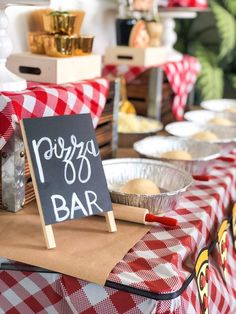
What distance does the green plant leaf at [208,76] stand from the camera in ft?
10.2

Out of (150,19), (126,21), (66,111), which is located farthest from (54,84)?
(150,19)

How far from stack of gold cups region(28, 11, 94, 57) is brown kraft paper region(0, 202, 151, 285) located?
48 centimetres

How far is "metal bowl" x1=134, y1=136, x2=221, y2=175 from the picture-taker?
138 centimetres

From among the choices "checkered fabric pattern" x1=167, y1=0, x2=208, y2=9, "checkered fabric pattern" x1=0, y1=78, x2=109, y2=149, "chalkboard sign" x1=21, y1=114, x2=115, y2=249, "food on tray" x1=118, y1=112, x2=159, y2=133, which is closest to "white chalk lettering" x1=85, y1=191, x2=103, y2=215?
"chalkboard sign" x1=21, y1=114, x2=115, y2=249

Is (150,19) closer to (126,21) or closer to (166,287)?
(126,21)

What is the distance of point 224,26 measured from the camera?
314 cm

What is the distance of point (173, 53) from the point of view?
221 cm

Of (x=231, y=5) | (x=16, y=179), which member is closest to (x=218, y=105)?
(x=231, y=5)

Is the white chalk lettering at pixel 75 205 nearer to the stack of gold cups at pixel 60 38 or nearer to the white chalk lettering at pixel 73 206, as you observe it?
the white chalk lettering at pixel 73 206

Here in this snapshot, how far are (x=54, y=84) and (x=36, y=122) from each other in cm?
36

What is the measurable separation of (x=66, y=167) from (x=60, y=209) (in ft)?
0.31

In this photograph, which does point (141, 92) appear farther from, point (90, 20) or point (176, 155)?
point (176, 155)

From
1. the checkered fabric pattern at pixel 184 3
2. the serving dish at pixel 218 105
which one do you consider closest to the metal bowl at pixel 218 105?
the serving dish at pixel 218 105

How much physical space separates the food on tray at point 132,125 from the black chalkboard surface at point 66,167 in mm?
Answer: 676
